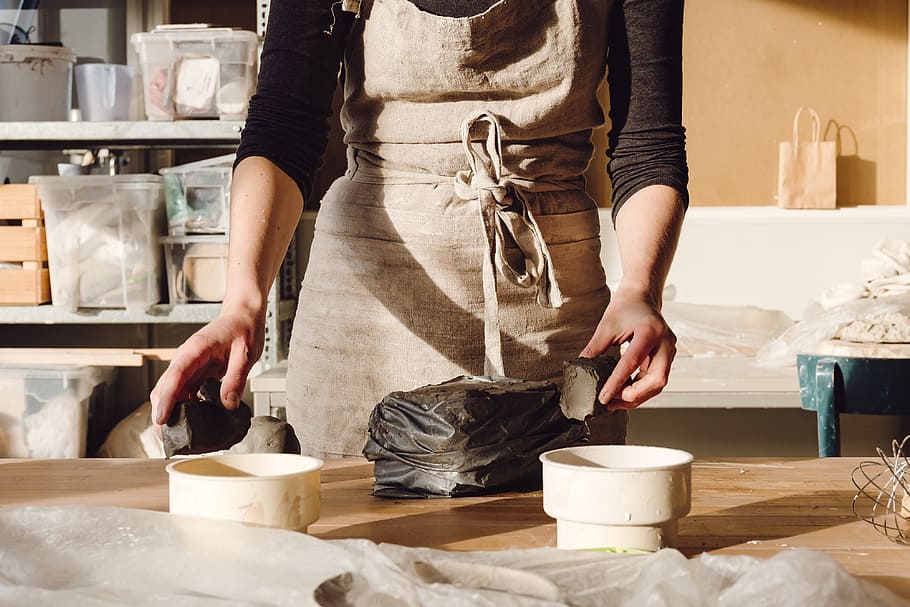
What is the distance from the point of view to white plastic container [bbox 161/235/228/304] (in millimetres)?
2645

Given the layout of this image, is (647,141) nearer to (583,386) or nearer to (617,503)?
(583,386)

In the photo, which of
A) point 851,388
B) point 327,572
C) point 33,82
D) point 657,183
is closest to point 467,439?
point 327,572

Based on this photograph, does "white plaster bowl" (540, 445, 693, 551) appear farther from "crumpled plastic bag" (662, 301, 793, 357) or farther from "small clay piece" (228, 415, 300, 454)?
"crumpled plastic bag" (662, 301, 793, 357)

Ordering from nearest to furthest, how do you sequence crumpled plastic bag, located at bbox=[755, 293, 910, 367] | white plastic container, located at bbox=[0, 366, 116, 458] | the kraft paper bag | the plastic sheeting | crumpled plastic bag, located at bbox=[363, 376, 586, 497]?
the plastic sheeting < crumpled plastic bag, located at bbox=[363, 376, 586, 497] < crumpled plastic bag, located at bbox=[755, 293, 910, 367] < white plastic container, located at bbox=[0, 366, 116, 458] < the kraft paper bag

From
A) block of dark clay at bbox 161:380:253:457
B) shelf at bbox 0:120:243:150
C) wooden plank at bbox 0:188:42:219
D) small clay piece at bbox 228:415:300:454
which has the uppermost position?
shelf at bbox 0:120:243:150

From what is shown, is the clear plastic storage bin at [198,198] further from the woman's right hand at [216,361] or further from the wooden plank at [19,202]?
the woman's right hand at [216,361]

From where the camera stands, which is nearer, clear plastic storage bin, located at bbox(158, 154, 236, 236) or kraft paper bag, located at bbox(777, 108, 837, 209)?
clear plastic storage bin, located at bbox(158, 154, 236, 236)

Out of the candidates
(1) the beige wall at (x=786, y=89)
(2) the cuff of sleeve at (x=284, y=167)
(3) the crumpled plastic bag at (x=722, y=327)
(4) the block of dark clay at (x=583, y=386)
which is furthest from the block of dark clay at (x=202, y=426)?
(1) the beige wall at (x=786, y=89)

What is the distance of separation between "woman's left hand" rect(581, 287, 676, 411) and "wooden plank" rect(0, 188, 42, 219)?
1.96 m

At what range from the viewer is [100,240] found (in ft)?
8.62

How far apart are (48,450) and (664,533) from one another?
233cm

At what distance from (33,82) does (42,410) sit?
2.77 ft

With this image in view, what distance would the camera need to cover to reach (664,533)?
2.47 ft

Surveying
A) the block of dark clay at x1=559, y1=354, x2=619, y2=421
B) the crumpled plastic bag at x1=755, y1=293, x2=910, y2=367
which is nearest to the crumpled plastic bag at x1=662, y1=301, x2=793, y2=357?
the crumpled plastic bag at x1=755, y1=293, x2=910, y2=367
